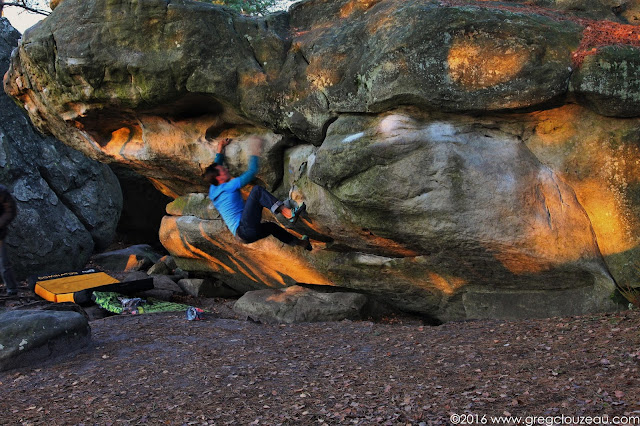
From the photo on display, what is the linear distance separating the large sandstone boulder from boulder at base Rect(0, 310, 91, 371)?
7.79 meters

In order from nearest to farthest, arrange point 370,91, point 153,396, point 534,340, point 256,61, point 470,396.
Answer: point 470,396 → point 153,396 → point 534,340 → point 370,91 → point 256,61

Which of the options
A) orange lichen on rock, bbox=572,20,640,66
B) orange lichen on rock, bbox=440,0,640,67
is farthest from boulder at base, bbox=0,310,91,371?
orange lichen on rock, bbox=572,20,640,66

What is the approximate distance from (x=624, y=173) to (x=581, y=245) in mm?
1053

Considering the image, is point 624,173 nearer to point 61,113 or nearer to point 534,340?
point 534,340

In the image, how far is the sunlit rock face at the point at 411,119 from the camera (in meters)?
6.97

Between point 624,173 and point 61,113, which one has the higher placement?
point 61,113

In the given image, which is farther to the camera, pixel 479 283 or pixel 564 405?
pixel 479 283

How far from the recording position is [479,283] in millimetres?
8461

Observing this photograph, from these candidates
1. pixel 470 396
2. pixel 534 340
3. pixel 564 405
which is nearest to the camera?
pixel 564 405

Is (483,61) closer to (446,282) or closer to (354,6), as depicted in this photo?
(354,6)

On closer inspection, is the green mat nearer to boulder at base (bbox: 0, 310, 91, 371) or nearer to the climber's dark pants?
the climber's dark pants

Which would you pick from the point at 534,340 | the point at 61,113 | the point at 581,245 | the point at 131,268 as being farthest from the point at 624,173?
the point at 131,268

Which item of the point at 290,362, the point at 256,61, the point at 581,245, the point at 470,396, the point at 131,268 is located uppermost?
the point at 256,61

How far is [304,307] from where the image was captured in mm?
9148
